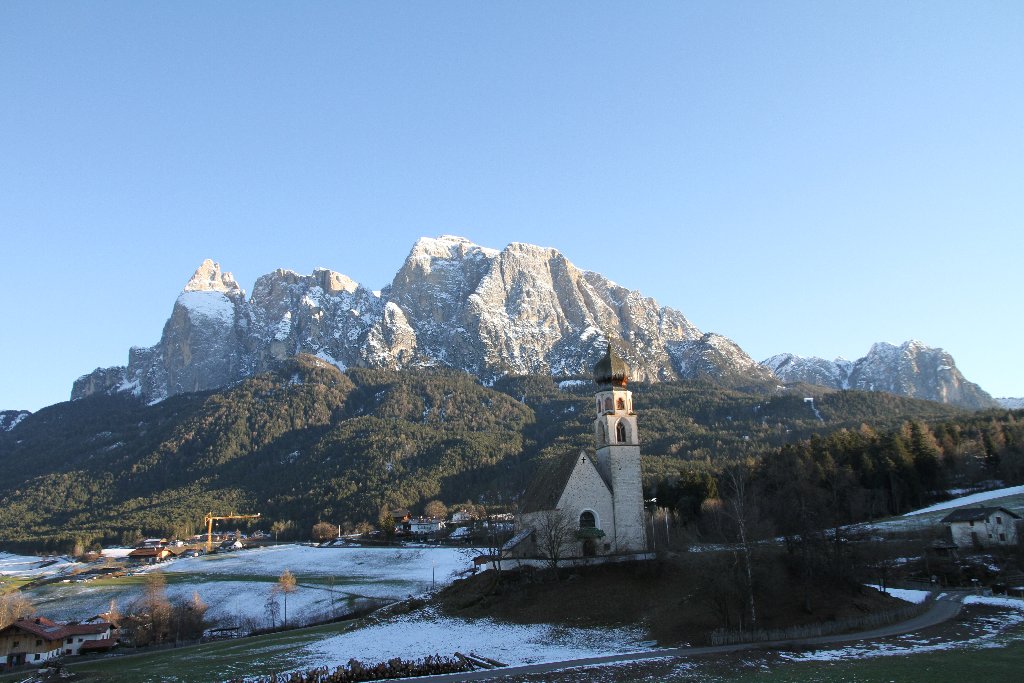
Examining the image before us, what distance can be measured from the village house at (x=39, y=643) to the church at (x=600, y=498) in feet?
119

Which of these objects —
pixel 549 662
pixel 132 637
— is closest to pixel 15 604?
pixel 132 637

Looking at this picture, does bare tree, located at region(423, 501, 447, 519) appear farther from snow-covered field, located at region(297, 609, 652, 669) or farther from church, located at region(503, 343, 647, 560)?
snow-covered field, located at region(297, 609, 652, 669)

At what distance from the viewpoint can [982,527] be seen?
7019 cm

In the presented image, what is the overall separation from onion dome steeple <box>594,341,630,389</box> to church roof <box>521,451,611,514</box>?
5.72 metres

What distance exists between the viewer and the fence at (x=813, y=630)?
1439 inches

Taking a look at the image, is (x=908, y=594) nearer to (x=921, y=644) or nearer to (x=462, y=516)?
(x=921, y=644)

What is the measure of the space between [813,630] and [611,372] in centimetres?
2422

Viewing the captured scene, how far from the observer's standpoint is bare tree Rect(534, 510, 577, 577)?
51344mm

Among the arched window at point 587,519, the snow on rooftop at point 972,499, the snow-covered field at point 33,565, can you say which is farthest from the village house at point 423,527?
the arched window at point 587,519

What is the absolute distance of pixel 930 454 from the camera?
9362cm

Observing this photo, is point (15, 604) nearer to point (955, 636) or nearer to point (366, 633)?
point (366, 633)

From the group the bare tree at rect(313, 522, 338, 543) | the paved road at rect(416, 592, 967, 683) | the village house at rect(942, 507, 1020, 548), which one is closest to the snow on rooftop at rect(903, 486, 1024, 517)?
the village house at rect(942, 507, 1020, 548)

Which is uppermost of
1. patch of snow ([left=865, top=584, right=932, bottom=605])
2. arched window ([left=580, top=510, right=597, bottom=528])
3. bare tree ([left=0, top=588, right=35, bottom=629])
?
arched window ([left=580, top=510, right=597, bottom=528])

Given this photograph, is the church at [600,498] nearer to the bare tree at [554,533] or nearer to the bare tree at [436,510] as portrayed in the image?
the bare tree at [554,533]
